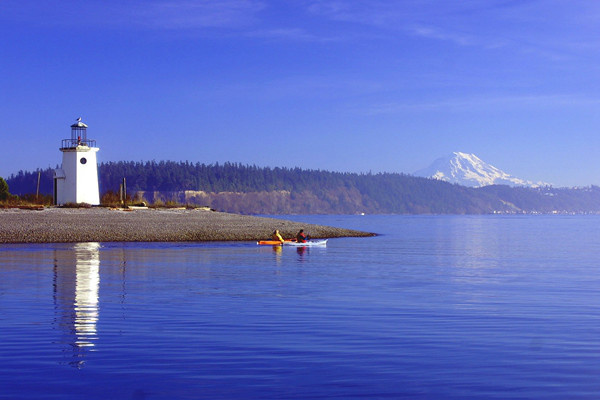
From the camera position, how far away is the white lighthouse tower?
72938 millimetres

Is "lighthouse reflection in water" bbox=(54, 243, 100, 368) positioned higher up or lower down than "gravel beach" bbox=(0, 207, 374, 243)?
lower down

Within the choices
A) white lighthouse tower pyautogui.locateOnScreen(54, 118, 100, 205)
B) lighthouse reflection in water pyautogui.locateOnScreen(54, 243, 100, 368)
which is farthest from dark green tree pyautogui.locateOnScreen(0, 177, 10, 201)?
lighthouse reflection in water pyautogui.locateOnScreen(54, 243, 100, 368)

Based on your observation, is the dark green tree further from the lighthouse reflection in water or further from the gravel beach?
the lighthouse reflection in water

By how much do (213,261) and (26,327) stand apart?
71.2 feet

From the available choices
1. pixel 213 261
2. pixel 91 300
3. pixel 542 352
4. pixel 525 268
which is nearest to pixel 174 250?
pixel 213 261

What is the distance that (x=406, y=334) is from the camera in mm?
16781

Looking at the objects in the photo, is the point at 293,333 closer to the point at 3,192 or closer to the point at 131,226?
the point at 131,226

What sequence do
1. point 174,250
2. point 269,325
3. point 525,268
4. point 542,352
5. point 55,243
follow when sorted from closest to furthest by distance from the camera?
point 542,352
point 269,325
point 525,268
point 174,250
point 55,243

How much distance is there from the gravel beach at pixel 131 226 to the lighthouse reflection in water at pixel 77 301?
15.2 metres

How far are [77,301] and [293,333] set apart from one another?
8171 millimetres

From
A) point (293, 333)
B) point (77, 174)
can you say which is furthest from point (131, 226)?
point (293, 333)

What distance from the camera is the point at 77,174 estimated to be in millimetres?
72875

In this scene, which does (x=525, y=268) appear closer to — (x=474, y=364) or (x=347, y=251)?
(x=347, y=251)

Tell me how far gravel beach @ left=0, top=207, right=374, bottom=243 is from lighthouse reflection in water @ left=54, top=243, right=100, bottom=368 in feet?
49.7
